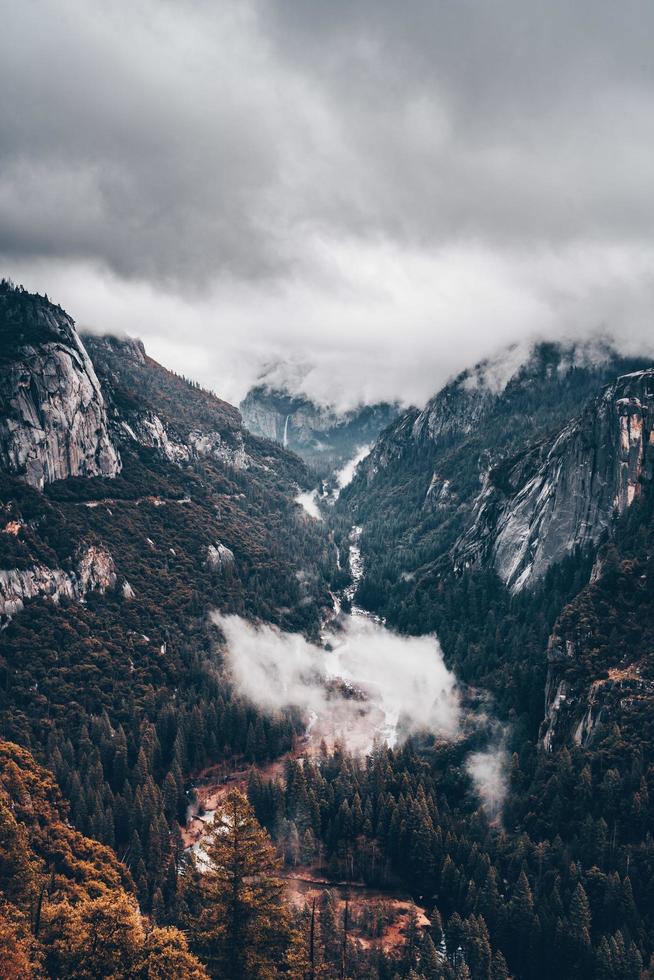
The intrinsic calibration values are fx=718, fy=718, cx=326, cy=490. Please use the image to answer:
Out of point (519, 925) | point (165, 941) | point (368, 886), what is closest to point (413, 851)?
point (368, 886)

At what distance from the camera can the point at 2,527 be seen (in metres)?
184

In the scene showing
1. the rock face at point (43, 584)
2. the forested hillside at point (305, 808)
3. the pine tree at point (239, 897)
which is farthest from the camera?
the rock face at point (43, 584)

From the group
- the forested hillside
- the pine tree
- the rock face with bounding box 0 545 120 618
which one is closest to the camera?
the pine tree

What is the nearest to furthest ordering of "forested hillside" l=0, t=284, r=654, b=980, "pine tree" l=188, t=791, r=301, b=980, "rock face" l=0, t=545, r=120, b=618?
1. "pine tree" l=188, t=791, r=301, b=980
2. "forested hillside" l=0, t=284, r=654, b=980
3. "rock face" l=0, t=545, r=120, b=618

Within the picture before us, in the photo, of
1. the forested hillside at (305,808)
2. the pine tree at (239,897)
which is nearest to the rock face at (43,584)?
the forested hillside at (305,808)

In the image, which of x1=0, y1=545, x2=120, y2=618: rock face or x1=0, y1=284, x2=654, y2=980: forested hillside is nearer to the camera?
x1=0, y1=284, x2=654, y2=980: forested hillside

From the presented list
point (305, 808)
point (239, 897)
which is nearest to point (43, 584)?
point (305, 808)

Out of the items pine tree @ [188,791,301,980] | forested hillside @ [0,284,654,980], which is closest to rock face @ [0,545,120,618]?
forested hillside @ [0,284,654,980]

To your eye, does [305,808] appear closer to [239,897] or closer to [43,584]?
[239,897]

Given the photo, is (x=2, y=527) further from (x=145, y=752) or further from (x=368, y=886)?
(x=368, y=886)

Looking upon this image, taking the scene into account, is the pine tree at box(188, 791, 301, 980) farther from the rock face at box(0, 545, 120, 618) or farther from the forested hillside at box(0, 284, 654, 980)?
the rock face at box(0, 545, 120, 618)

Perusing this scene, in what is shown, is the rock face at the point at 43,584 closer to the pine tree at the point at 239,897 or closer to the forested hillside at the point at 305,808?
the forested hillside at the point at 305,808

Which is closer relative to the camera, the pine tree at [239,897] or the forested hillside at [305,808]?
the pine tree at [239,897]

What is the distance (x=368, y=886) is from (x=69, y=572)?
11253 centimetres
